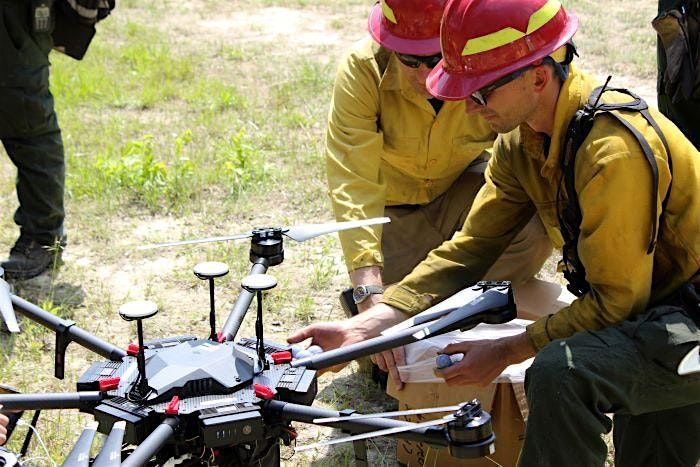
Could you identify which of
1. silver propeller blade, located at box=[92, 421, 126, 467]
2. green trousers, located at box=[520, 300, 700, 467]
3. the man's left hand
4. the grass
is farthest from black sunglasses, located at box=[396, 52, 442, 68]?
silver propeller blade, located at box=[92, 421, 126, 467]

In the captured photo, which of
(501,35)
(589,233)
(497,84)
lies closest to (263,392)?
(589,233)

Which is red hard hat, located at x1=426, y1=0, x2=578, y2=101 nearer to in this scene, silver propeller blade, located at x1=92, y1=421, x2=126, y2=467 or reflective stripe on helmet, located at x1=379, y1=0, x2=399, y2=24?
reflective stripe on helmet, located at x1=379, y1=0, x2=399, y2=24

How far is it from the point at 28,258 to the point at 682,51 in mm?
3872

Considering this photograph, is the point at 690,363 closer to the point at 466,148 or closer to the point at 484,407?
the point at 484,407

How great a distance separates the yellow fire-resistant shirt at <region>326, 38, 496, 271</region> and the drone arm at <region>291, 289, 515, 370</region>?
3.78ft

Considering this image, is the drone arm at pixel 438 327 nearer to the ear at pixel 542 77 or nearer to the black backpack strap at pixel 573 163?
the black backpack strap at pixel 573 163

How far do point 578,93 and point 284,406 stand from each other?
56.6 inches

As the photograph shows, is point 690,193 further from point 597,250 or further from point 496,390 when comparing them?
point 496,390

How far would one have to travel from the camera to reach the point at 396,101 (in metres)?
4.81

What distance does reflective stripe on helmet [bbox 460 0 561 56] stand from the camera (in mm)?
3217

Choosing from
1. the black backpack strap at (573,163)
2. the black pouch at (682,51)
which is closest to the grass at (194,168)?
the black backpack strap at (573,163)

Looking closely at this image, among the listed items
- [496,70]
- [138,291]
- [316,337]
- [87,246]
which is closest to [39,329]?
[138,291]

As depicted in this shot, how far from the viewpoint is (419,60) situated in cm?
416

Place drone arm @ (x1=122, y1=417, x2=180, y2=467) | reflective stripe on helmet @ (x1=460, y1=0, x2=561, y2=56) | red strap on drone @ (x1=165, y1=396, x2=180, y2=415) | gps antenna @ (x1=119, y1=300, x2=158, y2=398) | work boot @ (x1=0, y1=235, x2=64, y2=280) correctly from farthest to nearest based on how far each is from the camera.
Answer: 1. work boot @ (x1=0, y1=235, x2=64, y2=280)
2. reflective stripe on helmet @ (x1=460, y1=0, x2=561, y2=56)
3. red strap on drone @ (x1=165, y1=396, x2=180, y2=415)
4. gps antenna @ (x1=119, y1=300, x2=158, y2=398)
5. drone arm @ (x1=122, y1=417, x2=180, y2=467)
